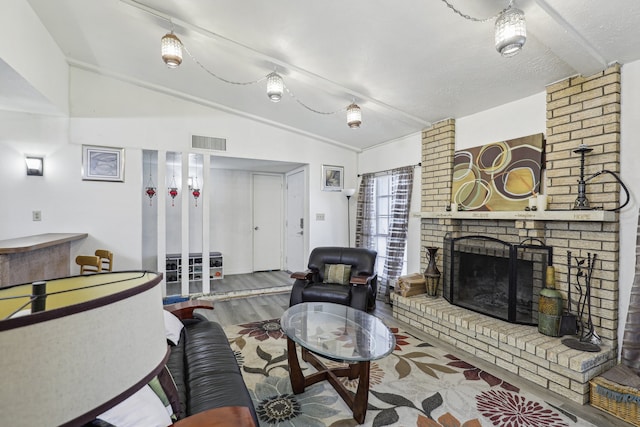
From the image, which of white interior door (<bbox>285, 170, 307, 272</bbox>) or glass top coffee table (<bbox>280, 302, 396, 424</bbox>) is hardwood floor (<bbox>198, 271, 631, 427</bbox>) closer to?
white interior door (<bbox>285, 170, 307, 272</bbox>)

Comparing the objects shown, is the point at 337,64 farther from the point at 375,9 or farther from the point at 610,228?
the point at 610,228

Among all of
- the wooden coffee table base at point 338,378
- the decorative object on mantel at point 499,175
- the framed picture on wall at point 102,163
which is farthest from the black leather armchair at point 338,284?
the framed picture on wall at point 102,163

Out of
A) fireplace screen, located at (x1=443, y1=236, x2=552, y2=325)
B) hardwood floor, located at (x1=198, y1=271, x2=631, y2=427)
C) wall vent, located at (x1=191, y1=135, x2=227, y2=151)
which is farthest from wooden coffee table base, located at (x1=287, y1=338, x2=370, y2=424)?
wall vent, located at (x1=191, y1=135, x2=227, y2=151)

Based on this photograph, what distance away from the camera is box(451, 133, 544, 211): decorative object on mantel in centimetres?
289

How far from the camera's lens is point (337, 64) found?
2895 millimetres

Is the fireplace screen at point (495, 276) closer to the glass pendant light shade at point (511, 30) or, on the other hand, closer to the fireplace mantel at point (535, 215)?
the fireplace mantel at point (535, 215)

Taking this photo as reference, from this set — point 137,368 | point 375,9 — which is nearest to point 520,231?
point 375,9

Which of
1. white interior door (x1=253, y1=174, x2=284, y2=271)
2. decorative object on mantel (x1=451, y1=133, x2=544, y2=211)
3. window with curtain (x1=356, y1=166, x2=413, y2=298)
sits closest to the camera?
decorative object on mantel (x1=451, y1=133, x2=544, y2=211)

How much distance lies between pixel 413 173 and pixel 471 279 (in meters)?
1.67

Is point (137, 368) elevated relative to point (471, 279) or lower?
elevated

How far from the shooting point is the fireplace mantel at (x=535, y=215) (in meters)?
2.29

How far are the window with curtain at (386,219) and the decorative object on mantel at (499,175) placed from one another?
34.4 inches

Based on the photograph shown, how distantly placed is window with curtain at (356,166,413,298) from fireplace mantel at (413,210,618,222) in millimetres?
738

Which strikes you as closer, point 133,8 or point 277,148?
point 133,8
